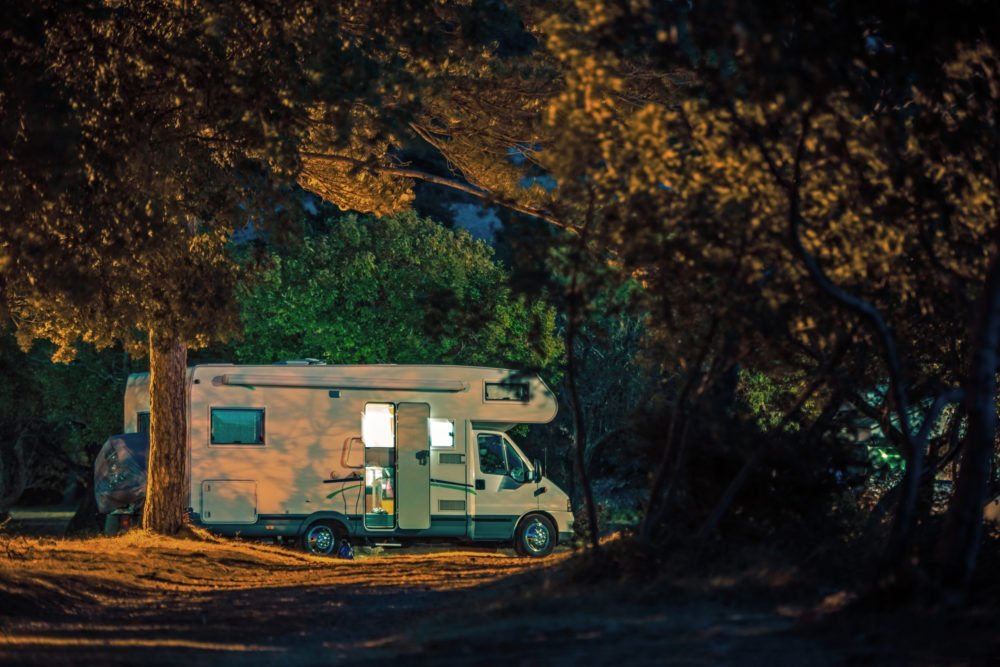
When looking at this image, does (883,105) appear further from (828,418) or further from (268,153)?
(268,153)

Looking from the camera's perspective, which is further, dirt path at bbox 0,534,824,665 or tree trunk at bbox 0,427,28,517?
tree trunk at bbox 0,427,28,517

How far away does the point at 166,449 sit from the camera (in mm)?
19125

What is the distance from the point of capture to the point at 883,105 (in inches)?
442

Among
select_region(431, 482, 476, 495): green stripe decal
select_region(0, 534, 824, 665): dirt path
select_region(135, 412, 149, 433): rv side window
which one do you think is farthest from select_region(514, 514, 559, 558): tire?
select_region(135, 412, 149, 433): rv side window

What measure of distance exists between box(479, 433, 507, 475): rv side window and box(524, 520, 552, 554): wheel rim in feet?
3.75

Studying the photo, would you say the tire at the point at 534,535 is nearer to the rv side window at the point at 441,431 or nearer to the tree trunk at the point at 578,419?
the rv side window at the point at 441,431

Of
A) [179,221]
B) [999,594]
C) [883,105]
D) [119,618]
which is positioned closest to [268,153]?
[179,221]

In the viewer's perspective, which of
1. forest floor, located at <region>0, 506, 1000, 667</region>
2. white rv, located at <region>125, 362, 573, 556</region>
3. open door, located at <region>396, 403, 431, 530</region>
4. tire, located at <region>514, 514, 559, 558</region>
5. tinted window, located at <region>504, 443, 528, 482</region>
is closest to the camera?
forest floor, located at <region>0, 506, 1000, 667</region>

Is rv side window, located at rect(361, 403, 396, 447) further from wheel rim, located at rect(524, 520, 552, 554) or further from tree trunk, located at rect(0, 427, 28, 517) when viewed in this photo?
tree trunk, located at rect(0, 427, 28, 517)

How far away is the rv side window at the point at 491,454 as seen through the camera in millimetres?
20234

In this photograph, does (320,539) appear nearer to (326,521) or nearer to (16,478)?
(326,521)

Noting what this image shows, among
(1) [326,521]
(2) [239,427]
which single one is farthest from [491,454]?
(2) [239,427]

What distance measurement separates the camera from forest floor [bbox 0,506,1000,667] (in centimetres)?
707

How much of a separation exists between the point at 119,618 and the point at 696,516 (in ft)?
18.2
